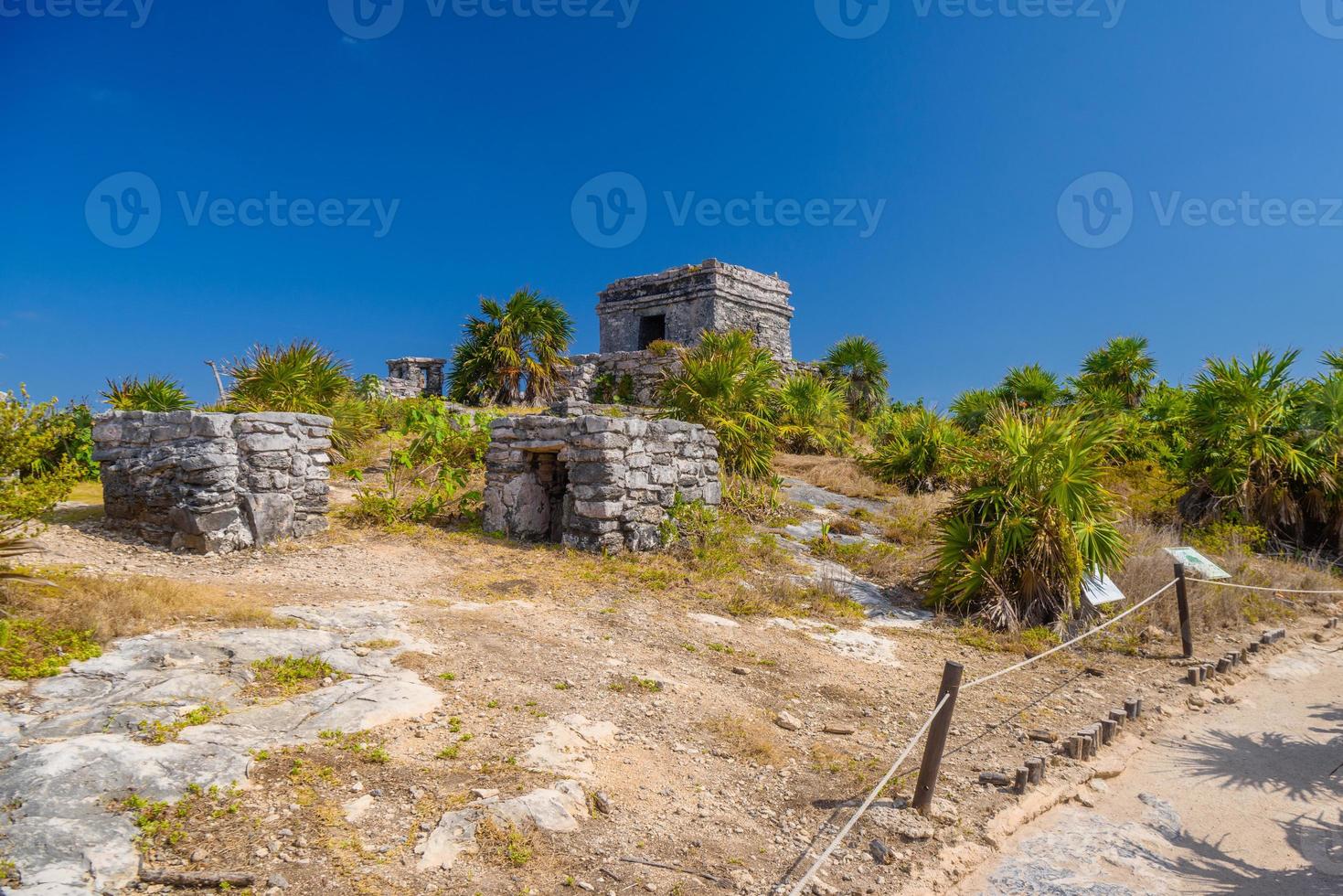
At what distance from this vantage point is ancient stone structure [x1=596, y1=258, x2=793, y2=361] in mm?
19719

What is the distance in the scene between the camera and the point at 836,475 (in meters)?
13.9

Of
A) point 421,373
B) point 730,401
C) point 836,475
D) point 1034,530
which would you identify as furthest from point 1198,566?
point 421,373

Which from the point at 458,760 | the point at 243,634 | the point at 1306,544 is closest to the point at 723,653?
the point at 458,760

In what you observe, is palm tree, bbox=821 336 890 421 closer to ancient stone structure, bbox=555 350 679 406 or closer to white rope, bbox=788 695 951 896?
ancient stone structure, bbox=555 350 679 406

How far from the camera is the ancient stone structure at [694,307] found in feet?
64.7

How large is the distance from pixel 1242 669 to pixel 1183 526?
5774 millimetres

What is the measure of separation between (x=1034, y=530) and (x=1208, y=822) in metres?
3.46

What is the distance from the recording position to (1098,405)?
53.5 ft

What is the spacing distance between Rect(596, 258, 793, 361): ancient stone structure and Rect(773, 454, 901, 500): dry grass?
5649 millimetres

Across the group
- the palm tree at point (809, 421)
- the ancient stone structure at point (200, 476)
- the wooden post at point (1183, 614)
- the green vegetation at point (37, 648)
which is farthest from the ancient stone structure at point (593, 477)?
the palm tree at point (809, 421)

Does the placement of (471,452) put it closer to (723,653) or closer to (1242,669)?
(723,653)

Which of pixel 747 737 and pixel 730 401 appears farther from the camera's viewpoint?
pixel 730 401

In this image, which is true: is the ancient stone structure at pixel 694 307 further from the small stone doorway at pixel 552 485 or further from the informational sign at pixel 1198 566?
the informational sign at pixel 1198 566

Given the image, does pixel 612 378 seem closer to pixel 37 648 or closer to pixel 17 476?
pixel 17 476
